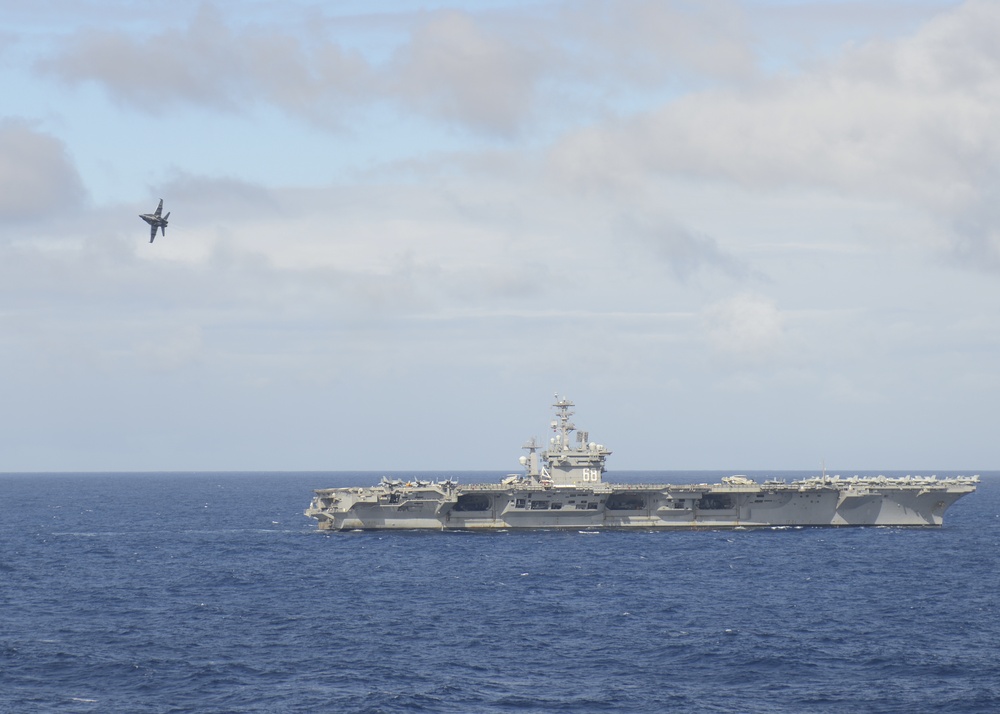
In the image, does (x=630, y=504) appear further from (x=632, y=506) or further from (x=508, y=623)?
(x=508, y=623)

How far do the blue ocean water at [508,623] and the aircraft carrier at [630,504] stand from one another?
1261 millimetres

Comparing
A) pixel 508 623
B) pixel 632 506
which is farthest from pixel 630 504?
pixel 508 623

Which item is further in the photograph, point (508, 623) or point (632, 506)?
point (632, 506)

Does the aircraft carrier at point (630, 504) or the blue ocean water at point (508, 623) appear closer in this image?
the blue ocean water at point (508, 623)

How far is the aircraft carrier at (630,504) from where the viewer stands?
7281 cm

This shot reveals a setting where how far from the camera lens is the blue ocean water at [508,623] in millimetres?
33156

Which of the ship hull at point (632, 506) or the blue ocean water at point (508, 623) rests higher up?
the ship hull at point (632, 506)

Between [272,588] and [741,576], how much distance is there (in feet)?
74.2

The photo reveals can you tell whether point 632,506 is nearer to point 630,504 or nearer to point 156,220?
point 630,504

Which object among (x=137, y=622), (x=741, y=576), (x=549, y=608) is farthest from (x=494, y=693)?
(x=741, y=576)

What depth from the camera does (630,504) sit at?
74812mm

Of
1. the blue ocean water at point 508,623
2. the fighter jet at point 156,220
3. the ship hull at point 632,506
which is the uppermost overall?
the fighter jet at point 156,220

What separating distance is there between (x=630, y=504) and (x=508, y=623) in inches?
1249

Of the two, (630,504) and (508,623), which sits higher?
(630,504)
